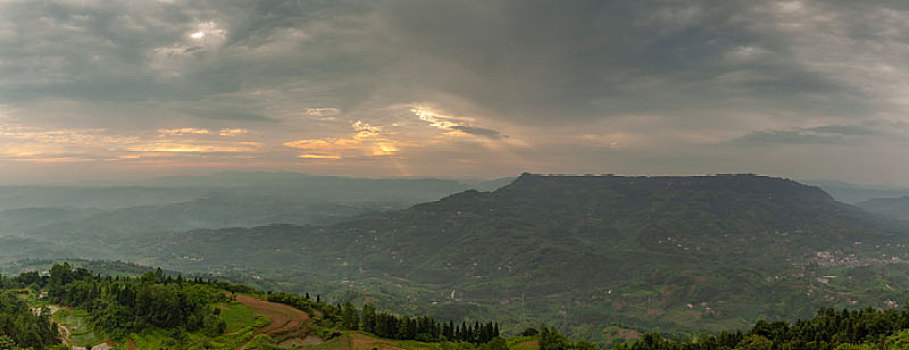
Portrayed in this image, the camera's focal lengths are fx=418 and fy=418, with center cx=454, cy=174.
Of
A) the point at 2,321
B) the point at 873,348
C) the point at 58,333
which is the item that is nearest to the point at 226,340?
the point at 58,333

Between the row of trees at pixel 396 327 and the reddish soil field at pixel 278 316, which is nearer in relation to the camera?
the reddish soil field at pixel 278 316

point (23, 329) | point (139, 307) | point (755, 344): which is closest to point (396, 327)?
point (139, 307)

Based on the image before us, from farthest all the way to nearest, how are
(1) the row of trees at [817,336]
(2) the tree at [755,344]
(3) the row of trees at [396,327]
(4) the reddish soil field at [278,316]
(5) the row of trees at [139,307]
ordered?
(3) the row of trees at [396,327] → (4) the reddish soil field at [278,316] → (5) the row of trees at [139,307] → (1) the row of trees at [817,336] → (2) the tree at [755,344]

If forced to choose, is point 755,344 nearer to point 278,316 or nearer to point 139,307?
point 278,316

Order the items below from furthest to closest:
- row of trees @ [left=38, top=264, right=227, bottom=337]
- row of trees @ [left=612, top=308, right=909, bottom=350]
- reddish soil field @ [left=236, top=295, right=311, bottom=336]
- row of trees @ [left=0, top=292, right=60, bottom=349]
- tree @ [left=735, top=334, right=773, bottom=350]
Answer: reddish soil field @ [left=236, top=295, right=311, bottom=336], row of trees @ [left=38, top=264, right=227, bottom=337], row of trees @ [left=612, top=308, right=909, bottom=350], tree @ [left=735, top=334, right=773, bottom=350], row of trees @ [left=0, top=292, right=60, bottom=349]

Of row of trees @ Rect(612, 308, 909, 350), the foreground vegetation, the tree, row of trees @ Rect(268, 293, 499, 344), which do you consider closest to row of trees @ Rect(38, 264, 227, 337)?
the foreground vegetation

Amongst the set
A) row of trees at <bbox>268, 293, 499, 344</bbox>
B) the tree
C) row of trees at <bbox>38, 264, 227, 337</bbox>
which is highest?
row of trees at <bbox>38, 264, 227, 337</bbox>

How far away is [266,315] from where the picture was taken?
334 feet

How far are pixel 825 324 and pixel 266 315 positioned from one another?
13083 centimetres

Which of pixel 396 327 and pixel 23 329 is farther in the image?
pixel 396 327

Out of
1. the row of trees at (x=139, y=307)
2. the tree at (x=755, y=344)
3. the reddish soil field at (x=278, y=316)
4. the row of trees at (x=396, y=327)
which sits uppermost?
the row of trees at (x=139, y=307)

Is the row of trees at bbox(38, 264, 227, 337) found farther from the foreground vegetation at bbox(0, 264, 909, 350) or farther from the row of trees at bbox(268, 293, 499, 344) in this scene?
the row of trees at bbox(268, 293, 499, 344)

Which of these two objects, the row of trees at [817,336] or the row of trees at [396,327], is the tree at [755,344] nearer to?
the row of trees at [817,336]

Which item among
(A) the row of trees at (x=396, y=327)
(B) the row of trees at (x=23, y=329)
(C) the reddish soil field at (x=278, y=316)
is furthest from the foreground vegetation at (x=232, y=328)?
(C) the reddish soil field at (x=278, y=316)
